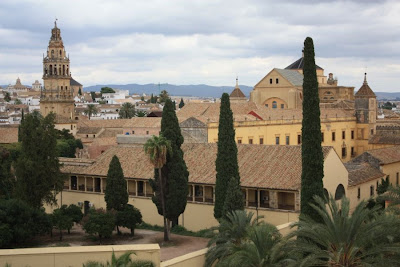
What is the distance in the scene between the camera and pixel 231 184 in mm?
25250

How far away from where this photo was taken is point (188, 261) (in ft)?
62.4

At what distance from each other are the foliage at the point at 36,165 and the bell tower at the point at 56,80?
55.5m

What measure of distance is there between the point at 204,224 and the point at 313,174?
36.2 ft

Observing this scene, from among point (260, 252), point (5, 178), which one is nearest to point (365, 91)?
point (5, 178)

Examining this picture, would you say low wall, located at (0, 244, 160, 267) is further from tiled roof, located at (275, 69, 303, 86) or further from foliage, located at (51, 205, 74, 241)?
tiled roof, located at (275, 69, 303, 86)

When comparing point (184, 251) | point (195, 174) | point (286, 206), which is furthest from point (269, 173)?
point (184, 251)

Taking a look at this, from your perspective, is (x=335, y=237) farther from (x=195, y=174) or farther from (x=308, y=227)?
(x=195, y=174)

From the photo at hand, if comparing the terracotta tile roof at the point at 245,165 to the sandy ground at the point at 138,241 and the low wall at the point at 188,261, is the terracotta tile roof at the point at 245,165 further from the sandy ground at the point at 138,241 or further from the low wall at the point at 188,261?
the low wall at the point at 188,261

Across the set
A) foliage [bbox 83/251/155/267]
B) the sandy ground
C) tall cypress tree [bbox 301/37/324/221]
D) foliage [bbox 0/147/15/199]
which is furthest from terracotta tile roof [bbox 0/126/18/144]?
foliage [bbox 83/251/155/267]

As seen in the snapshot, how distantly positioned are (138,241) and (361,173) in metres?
15.5

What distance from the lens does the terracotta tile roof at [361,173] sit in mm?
34625

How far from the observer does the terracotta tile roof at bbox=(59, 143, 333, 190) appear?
3022 centimetres

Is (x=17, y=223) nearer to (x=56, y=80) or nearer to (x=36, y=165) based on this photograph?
(x=36, y=165)

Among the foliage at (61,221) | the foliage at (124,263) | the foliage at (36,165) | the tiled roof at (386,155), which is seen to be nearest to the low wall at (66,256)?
the foliage at (124,263)
